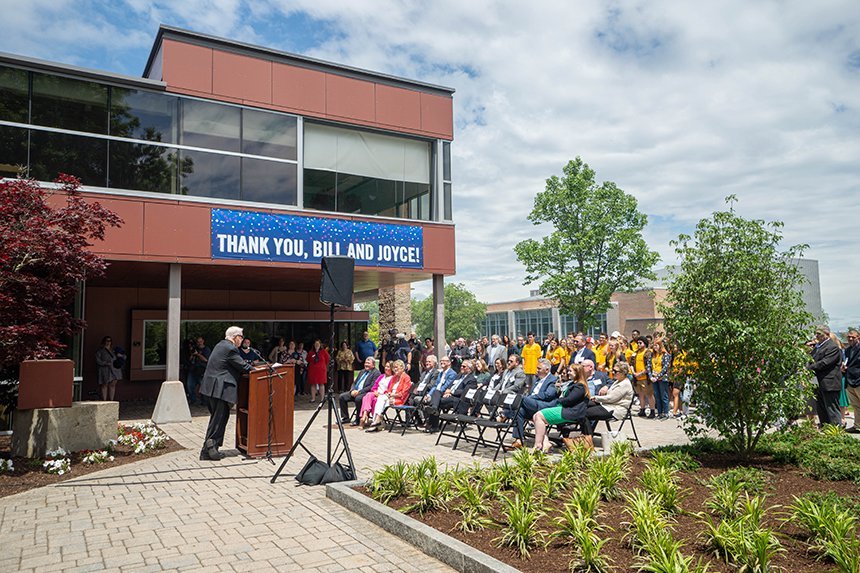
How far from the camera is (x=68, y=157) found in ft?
39.8

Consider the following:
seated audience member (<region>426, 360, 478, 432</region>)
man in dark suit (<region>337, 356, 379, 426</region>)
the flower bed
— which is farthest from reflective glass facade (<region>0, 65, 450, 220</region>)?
the flower bed

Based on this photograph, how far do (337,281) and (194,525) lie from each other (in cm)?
292

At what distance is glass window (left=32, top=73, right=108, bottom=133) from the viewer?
39.4 feet

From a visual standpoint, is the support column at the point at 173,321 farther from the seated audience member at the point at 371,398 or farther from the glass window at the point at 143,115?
the seated audience member at the point at 371,398

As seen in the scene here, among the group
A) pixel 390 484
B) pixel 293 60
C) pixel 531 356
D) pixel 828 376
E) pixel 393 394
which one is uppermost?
pixel 293 60

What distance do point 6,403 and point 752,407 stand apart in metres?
10.6

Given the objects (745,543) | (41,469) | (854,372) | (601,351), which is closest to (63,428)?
(41,469)

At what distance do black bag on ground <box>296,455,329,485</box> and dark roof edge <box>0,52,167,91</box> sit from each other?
930 centimetres

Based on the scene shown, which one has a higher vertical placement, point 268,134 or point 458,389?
point 268,134

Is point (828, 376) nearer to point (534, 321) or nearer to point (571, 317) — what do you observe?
point (571, 317)

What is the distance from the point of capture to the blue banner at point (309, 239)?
13352 millimetres

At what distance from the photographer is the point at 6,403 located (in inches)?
390

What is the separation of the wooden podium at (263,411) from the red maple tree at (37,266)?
251 centimetres

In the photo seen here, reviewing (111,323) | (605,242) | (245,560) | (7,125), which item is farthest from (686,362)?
(605,242)
